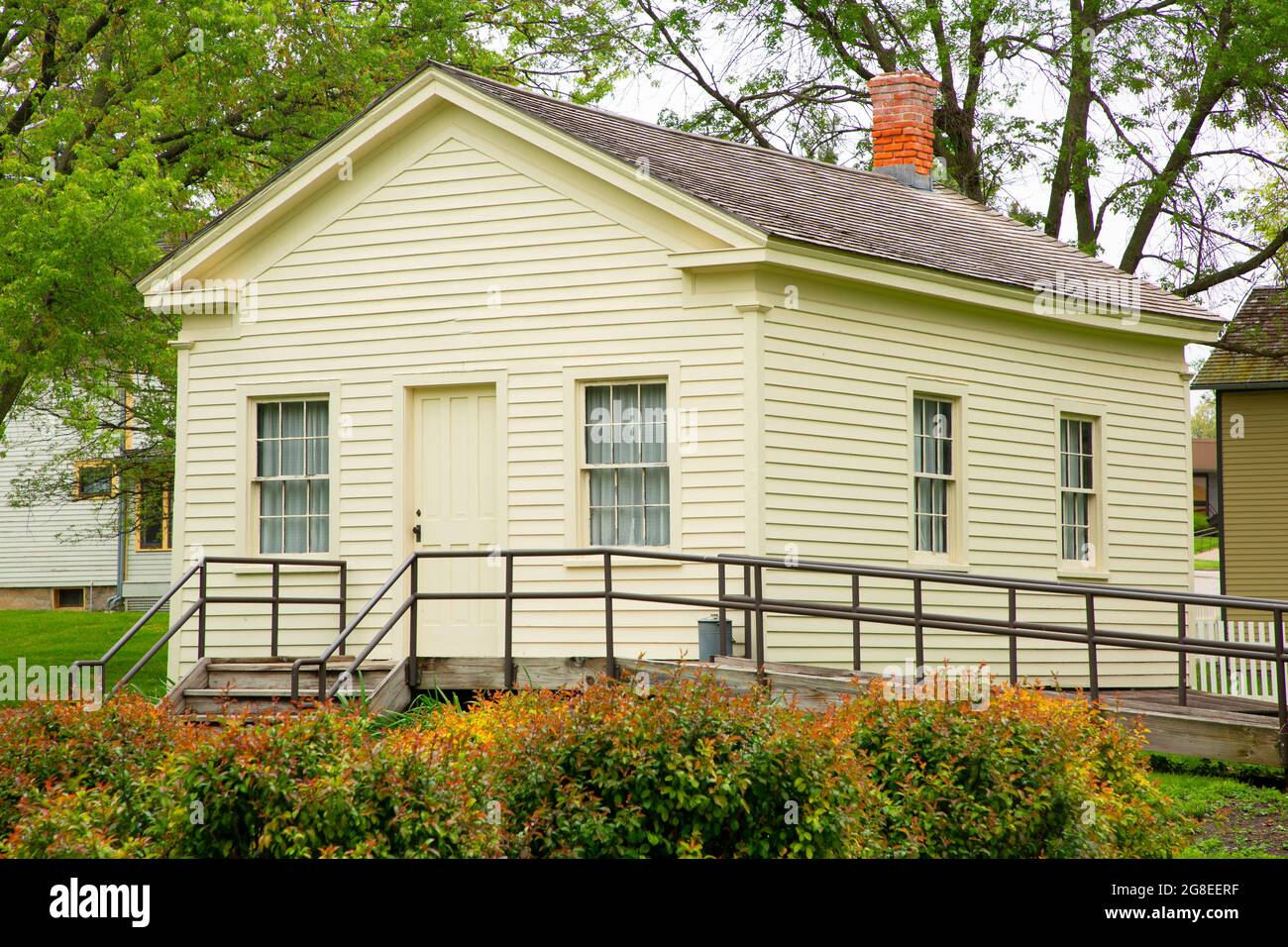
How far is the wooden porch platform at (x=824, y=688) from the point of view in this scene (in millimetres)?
11259

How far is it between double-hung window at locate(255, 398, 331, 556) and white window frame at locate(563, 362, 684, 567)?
8.54ft

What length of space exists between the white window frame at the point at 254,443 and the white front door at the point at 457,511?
87cm

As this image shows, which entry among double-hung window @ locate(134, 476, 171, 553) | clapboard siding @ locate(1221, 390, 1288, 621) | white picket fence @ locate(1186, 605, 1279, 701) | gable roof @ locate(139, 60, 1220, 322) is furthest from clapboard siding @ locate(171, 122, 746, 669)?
clapboard siding @ locate(1221, 390, 1288, 621)

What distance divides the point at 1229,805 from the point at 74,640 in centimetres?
1943

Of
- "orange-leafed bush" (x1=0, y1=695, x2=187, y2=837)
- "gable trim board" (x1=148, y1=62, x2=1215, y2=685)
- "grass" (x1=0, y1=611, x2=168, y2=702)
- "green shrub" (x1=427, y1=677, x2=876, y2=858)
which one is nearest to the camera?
"green shrub" (x1=427, y1=677, x2=876, y2=858)

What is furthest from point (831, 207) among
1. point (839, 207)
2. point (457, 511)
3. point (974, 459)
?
point (457, 511)

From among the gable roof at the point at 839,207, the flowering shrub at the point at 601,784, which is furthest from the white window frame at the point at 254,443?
the flowering shrub at the point at 601,784

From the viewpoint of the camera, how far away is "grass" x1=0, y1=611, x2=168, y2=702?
2164 centimetres

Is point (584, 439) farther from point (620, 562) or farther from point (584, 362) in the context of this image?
point (620, 562)

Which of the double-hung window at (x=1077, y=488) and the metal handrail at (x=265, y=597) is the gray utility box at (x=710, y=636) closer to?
the metal handrail at (x=265, y=597)

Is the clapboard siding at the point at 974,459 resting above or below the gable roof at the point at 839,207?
below

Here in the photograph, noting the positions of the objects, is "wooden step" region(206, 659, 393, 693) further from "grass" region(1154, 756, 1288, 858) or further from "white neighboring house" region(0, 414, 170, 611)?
"white neighboring house" region(0, 414, 170, 611)

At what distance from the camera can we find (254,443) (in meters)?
15.4
